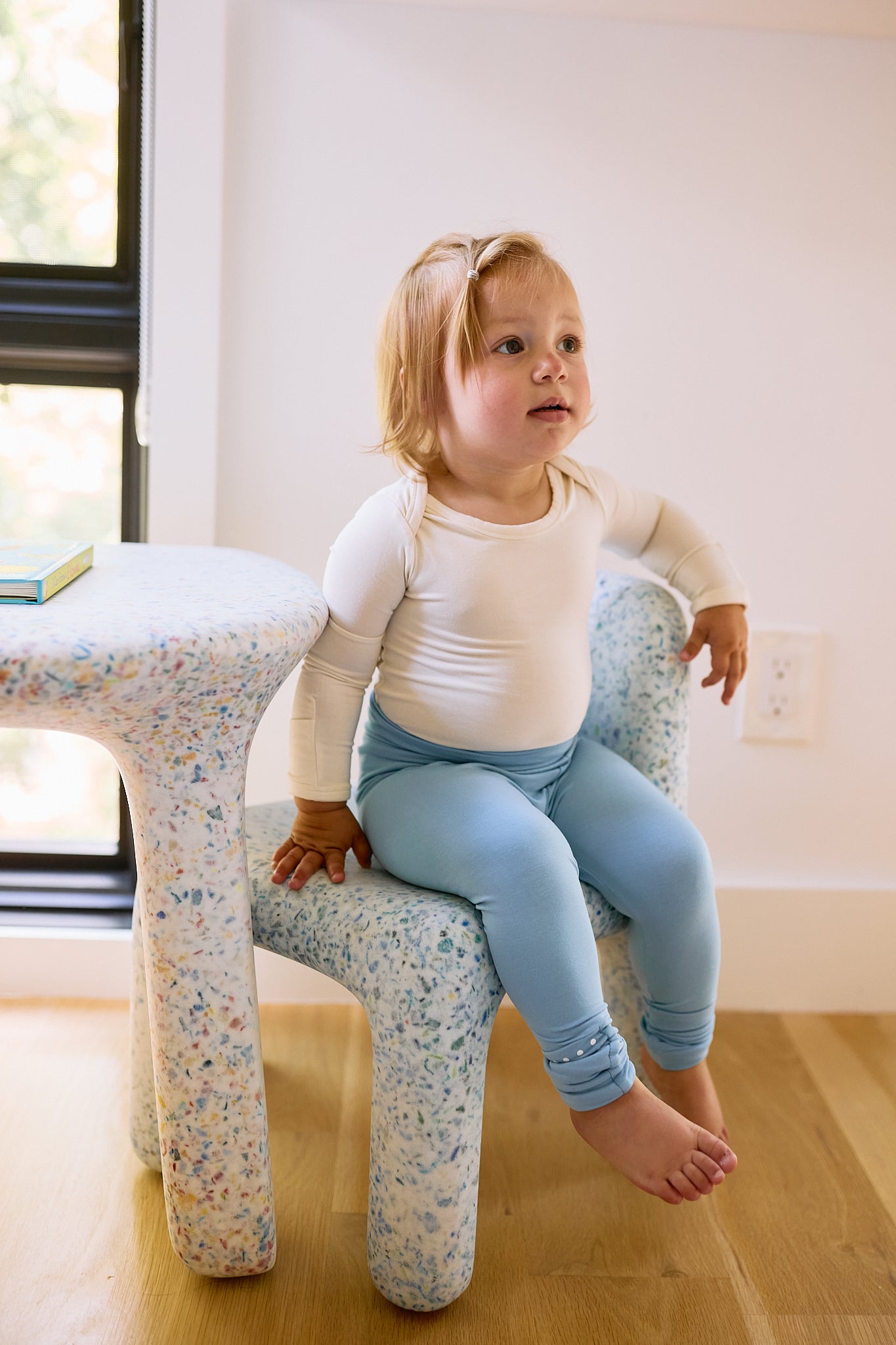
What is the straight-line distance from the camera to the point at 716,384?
1.29m

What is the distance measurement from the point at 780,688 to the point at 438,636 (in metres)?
0.56

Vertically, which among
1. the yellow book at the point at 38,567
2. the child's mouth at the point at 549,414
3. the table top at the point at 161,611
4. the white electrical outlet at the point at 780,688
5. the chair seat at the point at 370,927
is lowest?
the chair seat at the point at 370,927

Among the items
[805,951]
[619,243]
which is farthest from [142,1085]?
[619,243]

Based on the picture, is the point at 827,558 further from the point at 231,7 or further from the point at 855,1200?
the point at 231,7

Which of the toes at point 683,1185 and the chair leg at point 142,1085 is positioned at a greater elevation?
the toes at point 683,1185

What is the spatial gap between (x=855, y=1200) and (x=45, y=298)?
1.29m

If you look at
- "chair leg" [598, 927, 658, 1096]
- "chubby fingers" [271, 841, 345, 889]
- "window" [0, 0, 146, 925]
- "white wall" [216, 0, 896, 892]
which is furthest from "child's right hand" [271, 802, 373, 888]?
"window" [0, 0, 146, 925]

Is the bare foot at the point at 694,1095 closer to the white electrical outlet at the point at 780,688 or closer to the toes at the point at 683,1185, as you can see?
the toes at the point at 683,1185

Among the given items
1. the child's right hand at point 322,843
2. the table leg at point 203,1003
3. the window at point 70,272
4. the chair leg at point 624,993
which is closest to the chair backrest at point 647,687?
the chair leg at point 624,993

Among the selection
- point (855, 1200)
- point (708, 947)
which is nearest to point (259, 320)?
point (708, 947)

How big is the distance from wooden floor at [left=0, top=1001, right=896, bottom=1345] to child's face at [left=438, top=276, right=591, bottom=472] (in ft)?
2.24

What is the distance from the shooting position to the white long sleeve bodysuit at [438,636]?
955mm

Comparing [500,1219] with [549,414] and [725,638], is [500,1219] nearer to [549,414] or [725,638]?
[725,638]

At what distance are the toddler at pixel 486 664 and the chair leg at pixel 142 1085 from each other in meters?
0.20
